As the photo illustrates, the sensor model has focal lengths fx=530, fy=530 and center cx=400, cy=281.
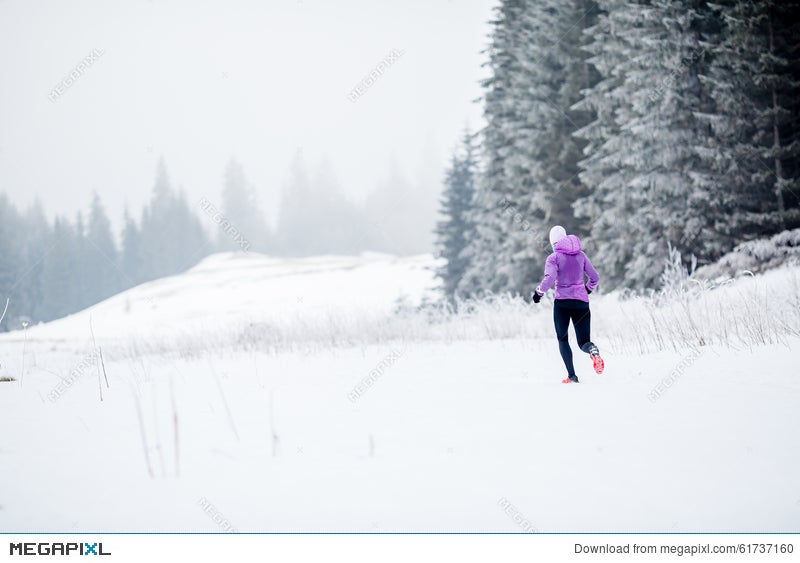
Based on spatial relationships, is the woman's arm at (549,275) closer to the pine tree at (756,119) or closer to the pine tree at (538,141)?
the pine tree at (756,119)

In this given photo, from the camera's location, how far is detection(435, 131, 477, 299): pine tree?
24016mm

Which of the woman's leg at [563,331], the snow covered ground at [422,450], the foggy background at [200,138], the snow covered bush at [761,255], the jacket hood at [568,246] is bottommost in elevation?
the snow covered ground at [422,450]

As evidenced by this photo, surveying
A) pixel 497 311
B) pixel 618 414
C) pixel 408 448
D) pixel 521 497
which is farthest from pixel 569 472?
pixel 497 311

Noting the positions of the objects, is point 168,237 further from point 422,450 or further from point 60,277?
point 422,450

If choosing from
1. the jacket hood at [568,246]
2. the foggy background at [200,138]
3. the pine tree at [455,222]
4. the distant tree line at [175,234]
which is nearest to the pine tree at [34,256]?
the distant tree line at [175,234]

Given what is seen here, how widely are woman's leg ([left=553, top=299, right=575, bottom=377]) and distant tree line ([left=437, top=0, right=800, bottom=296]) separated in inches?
341

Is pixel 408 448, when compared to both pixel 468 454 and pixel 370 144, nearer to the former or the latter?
pixel 468 454

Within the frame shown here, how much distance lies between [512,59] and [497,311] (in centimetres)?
1287

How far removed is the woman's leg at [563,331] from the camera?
5.10 m

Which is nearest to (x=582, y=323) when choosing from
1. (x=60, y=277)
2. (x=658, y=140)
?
(x=658, y=140)

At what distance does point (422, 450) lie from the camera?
2904 mm
